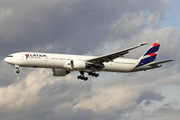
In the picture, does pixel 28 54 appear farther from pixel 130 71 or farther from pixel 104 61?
pixel 130 71

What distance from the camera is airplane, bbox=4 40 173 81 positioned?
49.8 metres

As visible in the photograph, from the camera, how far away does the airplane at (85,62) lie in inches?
1959

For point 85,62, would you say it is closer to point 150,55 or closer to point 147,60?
point 147,60

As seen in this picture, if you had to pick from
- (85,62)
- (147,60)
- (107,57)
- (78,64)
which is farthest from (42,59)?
(147,60)

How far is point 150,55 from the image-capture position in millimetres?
59312

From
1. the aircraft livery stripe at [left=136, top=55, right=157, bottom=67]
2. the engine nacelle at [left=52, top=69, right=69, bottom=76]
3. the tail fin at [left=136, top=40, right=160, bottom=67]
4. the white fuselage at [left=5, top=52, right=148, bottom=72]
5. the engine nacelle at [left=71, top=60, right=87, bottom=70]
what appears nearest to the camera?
Answer: the white fuselage at [left=5, top=52, right=148, bottom=72]

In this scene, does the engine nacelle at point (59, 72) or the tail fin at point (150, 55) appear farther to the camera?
the engine nacelle at point (59, 72)

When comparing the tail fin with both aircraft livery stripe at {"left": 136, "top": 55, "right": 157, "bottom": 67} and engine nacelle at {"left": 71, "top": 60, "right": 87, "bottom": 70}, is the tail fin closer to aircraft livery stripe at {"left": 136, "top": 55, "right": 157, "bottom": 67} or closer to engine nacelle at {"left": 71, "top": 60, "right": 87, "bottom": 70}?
aircraft livery stripe at {"left": 136, "top": 55, "right": 157, "bottom": 67}

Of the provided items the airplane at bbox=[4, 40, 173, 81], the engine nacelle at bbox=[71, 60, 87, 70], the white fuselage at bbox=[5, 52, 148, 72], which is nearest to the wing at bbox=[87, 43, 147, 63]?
the airplane at bbox=[4, 40, 173, 81]

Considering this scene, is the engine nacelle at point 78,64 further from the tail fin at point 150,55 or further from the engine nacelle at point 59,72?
the tail fin at point 150,55

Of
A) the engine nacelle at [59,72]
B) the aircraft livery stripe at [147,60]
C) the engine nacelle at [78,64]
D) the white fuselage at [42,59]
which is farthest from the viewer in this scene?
the engine nacelle at [59,72]

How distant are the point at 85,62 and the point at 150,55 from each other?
1442cm

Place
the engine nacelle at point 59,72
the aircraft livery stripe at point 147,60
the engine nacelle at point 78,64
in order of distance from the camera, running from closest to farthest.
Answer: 1. the engine nacelle at point 78,64
2. the aircraft livery stripe at point 147,60
3. the engine nacelle at point 59,72

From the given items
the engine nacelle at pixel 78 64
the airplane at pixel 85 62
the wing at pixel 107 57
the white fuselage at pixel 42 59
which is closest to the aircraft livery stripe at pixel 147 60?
the airplane at pixel 85 62
